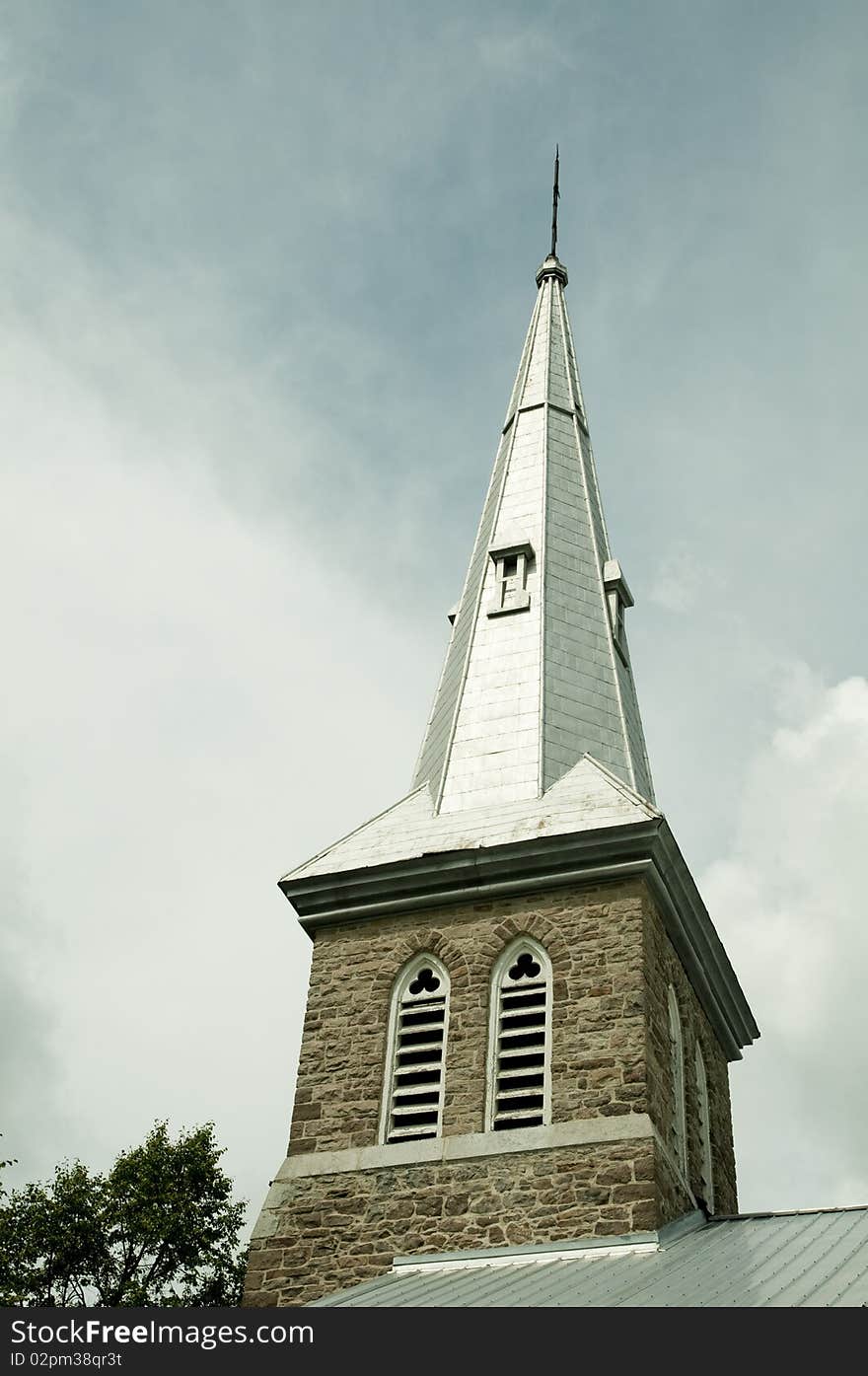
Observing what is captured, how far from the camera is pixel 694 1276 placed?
13.5 meters

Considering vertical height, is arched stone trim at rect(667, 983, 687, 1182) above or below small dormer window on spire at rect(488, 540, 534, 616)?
below

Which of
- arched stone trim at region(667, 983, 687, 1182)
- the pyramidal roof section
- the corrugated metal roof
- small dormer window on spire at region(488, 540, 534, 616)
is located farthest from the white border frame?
small dormer window on spire at region(488, 540, 534, 616)

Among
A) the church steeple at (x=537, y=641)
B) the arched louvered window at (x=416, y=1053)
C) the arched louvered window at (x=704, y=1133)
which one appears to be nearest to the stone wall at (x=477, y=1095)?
the arched louvered window at (x=416, y=1053)

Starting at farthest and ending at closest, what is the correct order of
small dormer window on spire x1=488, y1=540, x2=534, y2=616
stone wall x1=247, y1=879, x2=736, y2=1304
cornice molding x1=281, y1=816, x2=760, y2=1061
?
small dormer window on spire x1=488, y1=540, x2=534, y2=616, cornice molding x1=281, y1=816, x2=760, y2=1061, stone wall x1=247, y1=879, x2=736, y2=1304

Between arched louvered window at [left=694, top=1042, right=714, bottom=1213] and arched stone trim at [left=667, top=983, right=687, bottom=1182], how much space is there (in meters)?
0.74

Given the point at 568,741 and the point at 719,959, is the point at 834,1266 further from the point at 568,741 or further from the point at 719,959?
the point at 568,741

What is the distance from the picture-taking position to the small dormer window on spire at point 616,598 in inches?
902

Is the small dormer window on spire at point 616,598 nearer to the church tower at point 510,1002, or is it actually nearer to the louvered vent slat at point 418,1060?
the church tower at point 510,1002

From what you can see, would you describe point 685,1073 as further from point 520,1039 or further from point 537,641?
point 537,641

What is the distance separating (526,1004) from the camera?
1755 centimetres

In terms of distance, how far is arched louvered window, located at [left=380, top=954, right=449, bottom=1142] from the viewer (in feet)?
56.4

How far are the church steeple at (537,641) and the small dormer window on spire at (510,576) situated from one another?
0.07 ft

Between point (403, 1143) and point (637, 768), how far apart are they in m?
6.47

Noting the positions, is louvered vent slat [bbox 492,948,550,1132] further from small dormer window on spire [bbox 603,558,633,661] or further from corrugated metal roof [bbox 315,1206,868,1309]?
small dormer window on spire [bbox 603,558,633,661]
